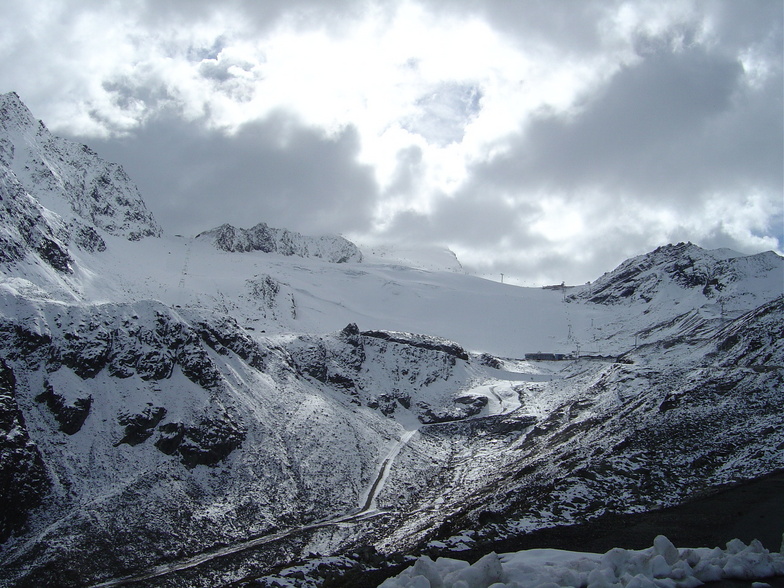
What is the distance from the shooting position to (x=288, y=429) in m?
68.8

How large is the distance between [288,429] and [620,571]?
51.2m

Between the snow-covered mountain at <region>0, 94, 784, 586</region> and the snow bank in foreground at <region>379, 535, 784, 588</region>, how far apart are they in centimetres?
1240

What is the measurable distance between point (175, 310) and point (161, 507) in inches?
1220

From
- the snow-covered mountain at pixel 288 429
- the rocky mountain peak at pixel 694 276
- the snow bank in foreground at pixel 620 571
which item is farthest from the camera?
the rocky mountain peak at pixel 694 276

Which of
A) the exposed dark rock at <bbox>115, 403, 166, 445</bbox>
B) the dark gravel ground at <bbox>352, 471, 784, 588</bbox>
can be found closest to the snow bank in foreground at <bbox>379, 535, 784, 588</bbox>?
the dark gravel ground at <bbox>352, 471, 784, 588</bbox>

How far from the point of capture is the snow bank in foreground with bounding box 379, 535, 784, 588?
72.1ft

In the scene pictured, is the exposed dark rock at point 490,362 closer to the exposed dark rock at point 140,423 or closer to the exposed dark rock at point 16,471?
the exposed dark rock at point 140,423

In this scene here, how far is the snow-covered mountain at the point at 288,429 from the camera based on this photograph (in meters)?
44.3

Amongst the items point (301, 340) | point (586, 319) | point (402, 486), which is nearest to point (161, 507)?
point (402, 486)

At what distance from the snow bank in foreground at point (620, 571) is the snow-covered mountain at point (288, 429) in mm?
12403

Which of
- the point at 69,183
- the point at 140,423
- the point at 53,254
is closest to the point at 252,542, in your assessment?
the point at 140,423

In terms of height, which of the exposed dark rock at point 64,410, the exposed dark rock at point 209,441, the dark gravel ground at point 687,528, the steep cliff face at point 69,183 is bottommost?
the dark gravel ground at point 687,528

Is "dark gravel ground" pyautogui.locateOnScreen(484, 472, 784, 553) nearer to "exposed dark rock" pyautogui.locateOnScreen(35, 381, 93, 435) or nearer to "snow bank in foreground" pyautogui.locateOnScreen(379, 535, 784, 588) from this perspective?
"snow bank in foreground" pyautogui.locateOnScreen(379, 535, 784, 588)

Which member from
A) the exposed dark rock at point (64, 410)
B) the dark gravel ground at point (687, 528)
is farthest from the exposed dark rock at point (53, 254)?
the dark gravel ground at point (687, 528)
